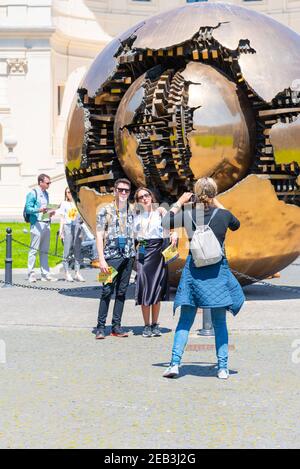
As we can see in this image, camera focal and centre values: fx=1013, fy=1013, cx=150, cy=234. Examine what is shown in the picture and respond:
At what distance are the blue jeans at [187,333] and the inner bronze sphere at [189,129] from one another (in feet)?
12.6

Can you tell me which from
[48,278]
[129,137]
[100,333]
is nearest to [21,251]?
[48,278]

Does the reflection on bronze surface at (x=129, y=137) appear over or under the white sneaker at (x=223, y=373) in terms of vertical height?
over

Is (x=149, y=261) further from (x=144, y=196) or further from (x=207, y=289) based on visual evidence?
(x=207, y=289)

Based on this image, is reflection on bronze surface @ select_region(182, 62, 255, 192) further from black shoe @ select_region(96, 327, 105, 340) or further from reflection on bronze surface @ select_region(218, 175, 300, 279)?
black shoe @ select_region(96, 327, 105, 340)

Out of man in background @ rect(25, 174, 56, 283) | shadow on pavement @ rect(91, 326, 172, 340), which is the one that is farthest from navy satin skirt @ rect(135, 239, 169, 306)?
man in background @ rect(25, 174, 56, 283)

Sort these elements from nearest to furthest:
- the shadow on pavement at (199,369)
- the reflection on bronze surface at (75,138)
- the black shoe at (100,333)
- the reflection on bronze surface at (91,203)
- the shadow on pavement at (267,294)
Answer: the shadow on pavement at (199,369)
the black shoe at (100,333)
the reflection on bronze surface at (91,203)
the reflection on bronze surface at (75,138)
the shadow on pavement at (267,294)

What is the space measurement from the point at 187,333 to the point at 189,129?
4065mm

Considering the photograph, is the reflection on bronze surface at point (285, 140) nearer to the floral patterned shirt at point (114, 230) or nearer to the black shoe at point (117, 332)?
the floral patterned shirt at point (114, 230)

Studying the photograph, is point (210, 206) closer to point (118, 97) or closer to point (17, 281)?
point (118, 97)

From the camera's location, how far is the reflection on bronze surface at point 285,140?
444 inches

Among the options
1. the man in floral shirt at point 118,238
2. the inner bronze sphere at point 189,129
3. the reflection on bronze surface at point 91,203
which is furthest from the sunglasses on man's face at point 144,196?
the reflection on bronze surface at point 91,203

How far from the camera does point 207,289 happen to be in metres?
7.59

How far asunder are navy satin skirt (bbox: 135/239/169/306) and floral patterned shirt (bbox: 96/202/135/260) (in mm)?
201

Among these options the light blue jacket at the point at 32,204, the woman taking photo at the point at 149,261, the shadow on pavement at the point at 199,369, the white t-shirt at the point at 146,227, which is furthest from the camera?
the light blue jacket at the point at 32,204
